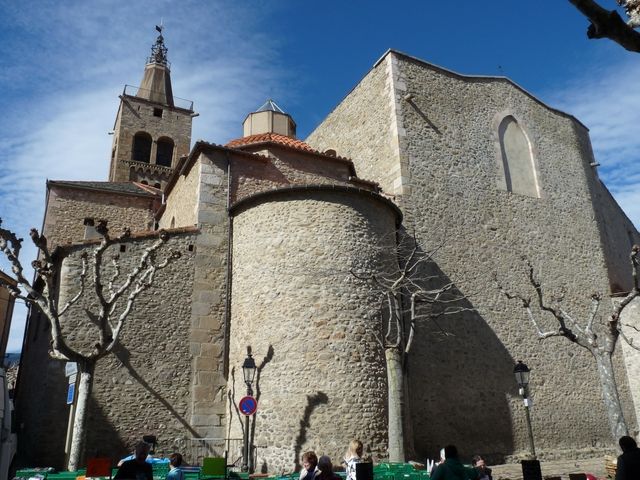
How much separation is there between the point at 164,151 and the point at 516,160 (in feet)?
65.7

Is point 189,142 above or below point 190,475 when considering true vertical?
A: above

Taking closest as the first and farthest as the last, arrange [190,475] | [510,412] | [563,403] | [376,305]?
[190,475] → [376,305] → [510,412] → [563,403]

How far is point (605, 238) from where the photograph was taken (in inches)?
842

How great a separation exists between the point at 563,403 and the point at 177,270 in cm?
1222

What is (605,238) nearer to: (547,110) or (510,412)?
(547,110)

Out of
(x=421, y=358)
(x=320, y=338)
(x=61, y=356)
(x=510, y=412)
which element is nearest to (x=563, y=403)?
(x=510, y=412)

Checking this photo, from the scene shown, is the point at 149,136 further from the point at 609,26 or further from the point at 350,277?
the point at 609,26

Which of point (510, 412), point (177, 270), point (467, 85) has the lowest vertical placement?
point (510, 412)

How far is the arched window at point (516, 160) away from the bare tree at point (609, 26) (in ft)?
50.1

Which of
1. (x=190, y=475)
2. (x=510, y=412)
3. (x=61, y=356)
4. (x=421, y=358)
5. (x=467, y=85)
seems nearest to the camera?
(x=190, y=475)

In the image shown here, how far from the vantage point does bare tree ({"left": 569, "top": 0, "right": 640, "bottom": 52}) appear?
4.14 metres

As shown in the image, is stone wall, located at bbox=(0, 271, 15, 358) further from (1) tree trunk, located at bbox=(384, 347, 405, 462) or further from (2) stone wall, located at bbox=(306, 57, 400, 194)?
(1) tree trunk, located at bbox=(384, 347, 405, 462)

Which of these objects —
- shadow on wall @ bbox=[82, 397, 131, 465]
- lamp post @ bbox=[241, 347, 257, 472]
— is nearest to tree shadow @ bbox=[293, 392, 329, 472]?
lamp post @ bbox=[241, 347, 257, 472]

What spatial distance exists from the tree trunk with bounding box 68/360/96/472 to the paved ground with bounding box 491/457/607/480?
27.5ft
